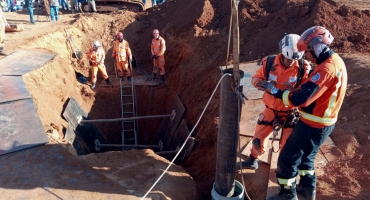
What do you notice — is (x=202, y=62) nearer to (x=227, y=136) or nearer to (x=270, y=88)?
(x=227, y=136)

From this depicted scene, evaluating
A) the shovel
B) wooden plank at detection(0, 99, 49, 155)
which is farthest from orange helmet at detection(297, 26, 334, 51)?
the shovel

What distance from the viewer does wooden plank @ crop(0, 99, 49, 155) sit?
18.6 feet

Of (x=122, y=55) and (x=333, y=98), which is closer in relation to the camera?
(x=333, y=98)

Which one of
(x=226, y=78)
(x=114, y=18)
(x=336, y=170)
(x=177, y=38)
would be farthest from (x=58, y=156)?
(x=114, y=18)

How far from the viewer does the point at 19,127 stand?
6.22 metres

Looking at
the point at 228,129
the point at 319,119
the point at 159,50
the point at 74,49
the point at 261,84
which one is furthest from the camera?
the point at 74,49

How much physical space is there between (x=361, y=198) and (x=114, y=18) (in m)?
13.3

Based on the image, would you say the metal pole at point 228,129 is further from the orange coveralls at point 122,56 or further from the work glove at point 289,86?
the orange coveralls at point 122,56

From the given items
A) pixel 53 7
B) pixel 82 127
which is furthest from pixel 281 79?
pixel 53 7

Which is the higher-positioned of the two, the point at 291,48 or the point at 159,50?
the point at 291,48

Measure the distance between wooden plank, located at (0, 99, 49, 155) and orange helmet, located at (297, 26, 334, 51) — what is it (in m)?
4.70

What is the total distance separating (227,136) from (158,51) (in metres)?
7.65

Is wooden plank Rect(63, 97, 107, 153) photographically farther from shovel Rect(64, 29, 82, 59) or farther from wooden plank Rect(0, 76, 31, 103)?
shovel Rect(64, 29, 82, 59)

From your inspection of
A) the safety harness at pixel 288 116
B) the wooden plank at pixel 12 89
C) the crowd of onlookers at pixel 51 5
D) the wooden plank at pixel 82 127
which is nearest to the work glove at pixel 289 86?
the safety harness at pixel 288 116
